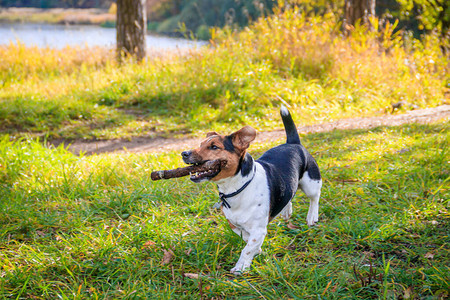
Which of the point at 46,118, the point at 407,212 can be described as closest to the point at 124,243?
the point at 407,212

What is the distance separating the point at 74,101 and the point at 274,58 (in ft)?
14.8

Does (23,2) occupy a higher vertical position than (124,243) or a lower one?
higher

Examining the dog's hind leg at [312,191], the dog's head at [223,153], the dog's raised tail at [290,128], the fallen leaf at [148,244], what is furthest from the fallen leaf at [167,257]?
the dog's raised tail at [290,128]

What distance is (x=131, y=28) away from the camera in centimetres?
980

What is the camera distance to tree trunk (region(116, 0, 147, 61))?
9625 mm

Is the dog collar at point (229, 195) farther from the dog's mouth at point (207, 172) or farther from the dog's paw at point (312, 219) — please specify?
the dog's paw at point (312, 219)

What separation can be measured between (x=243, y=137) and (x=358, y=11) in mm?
9548

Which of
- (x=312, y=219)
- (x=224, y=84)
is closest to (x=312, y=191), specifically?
(x=312, y=219)

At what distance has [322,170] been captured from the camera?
A: 15.2ft

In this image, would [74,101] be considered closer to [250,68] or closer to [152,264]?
[250,68]

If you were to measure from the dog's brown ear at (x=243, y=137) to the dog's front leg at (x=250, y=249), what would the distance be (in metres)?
0.63

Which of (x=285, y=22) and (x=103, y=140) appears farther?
(x=285, y=22)

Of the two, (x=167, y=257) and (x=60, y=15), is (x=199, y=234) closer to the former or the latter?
(x=167, y=257)

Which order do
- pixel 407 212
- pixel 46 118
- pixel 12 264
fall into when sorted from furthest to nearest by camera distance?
pixel 46 118 → pixel 407 212 → pixel 12 264
